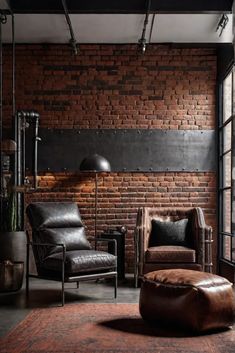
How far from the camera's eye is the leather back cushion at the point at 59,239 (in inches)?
241

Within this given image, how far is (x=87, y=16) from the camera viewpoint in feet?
24.2

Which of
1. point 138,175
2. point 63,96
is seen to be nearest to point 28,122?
point 63,96

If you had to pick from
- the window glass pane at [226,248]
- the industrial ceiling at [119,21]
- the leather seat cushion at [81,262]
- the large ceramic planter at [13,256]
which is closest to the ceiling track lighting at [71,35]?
the industrial ceiling at [119,21]

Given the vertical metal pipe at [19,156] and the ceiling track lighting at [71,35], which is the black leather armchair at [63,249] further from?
the ceiling track lighting at [71,35]

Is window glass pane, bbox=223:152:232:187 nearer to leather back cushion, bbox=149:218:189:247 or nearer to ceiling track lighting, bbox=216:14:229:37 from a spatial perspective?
leather back cushion, bbox=149:218:189:247

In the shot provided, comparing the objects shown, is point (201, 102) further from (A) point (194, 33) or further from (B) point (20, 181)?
(B) point (20, 181)

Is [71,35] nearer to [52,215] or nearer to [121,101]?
[121,101]

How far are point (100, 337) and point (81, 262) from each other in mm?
1528

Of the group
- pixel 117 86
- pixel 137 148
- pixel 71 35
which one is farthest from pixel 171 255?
pixel 71 35

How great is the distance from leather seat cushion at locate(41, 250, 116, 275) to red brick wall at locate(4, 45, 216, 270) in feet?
8.09

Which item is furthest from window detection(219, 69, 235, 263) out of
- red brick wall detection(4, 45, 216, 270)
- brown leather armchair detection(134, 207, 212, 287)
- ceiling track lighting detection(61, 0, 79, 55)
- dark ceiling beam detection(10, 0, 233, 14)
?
ceiling track lighting detection(61, 0, 79, 55)

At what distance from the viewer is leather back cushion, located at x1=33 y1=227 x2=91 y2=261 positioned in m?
6.11

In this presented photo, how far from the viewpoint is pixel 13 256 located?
690 centimetres

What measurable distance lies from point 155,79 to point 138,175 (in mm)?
1479
